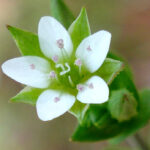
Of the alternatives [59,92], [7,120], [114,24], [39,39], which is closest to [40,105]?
[59,92]

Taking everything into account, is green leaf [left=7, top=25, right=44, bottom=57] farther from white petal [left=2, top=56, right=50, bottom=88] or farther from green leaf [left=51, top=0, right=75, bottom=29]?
green leaf [left=51, top=0, right=75, bottom=29]

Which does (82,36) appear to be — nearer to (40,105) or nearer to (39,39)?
(39,39)

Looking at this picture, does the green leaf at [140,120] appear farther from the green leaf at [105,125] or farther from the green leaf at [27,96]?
the green leaf at [27,96]

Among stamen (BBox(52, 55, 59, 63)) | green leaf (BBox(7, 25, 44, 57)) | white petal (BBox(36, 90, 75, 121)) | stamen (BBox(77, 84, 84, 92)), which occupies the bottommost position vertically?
stamen (BBox(77, 84, 84, 92))

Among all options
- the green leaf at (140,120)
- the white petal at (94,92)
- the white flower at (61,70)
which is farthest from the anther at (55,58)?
the green leaf at (140,120)

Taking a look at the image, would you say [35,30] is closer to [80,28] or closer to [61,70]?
[61,70]

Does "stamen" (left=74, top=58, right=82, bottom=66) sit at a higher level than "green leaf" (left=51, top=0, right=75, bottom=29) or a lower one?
lower

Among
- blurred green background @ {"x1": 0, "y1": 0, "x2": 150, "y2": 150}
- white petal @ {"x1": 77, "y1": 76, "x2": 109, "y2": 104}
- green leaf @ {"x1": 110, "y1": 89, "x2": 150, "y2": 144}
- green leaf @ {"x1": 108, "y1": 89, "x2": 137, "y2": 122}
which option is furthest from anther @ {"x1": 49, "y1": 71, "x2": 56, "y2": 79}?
blurred green background @ {"x1": 0, "y1": 0, "x2": 150, "y2": 150}
